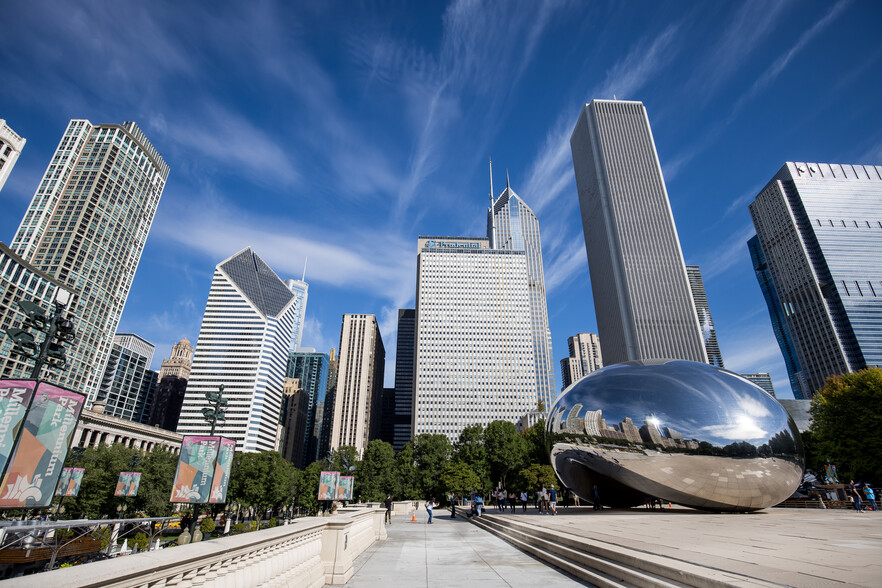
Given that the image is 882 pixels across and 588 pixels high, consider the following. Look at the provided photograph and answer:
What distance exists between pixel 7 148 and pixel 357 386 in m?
126

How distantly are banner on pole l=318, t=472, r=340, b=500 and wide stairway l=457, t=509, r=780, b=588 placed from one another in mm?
23485

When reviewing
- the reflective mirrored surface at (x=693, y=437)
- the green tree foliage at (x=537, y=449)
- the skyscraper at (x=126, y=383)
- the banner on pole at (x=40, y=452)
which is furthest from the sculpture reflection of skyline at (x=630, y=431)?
the skyscraper at (x=126, y=383)

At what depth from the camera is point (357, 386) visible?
566ft

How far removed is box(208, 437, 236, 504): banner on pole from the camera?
19.2 metres

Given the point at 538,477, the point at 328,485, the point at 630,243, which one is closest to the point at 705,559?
the point at 328,485

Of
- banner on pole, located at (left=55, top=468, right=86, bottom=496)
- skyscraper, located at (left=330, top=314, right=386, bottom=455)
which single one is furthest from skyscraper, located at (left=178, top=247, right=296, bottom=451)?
banner on pole, located at (left=55, top=468, right=86, bottom=496)

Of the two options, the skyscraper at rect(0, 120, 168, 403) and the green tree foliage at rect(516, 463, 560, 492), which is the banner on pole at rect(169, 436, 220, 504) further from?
the skyscraper at rect(0, 120, 168, 403)

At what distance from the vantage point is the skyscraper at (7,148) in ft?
236

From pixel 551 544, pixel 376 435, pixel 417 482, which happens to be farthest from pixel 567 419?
pixel 376 435

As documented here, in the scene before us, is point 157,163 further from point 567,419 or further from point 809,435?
point 809,435

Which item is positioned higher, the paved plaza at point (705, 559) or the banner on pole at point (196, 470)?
the banner on pole at point (196, 470)

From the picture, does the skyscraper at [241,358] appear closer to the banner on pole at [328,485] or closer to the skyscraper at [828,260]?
the banner on pole at [328,485]

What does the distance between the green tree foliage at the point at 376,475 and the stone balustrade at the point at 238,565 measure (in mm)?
56843

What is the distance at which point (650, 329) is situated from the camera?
378 ft
